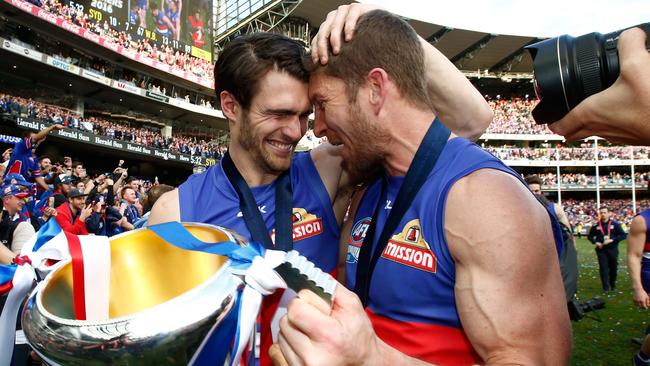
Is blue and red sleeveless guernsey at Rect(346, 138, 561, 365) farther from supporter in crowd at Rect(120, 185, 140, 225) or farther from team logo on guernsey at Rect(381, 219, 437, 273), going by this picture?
supporter in crowd at Rect(120, 185, 140, 225)

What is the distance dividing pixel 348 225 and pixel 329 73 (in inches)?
27.3

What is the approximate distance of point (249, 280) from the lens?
1.05 m

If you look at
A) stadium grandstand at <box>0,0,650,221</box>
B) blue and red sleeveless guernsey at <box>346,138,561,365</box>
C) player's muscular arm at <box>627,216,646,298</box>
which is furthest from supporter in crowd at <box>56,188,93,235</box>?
stadium grandstand at <box>0,0,650,221</box>

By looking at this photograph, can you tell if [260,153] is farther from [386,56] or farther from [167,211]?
[386,56]

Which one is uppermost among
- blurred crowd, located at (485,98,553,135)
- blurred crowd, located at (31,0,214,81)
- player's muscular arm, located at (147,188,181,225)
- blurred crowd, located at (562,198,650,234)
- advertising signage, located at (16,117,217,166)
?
blurred crowd, located at (31,0,214,81)

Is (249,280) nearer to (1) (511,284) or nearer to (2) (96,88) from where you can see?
(1) (511,284)

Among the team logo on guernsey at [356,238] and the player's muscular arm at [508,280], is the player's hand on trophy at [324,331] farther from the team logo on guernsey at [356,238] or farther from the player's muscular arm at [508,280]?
the team logo on guernsey at [356,238]

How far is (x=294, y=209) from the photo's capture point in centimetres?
223

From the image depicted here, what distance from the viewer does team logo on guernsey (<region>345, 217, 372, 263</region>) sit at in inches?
77.4

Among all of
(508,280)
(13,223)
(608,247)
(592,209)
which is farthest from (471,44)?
(508,280)

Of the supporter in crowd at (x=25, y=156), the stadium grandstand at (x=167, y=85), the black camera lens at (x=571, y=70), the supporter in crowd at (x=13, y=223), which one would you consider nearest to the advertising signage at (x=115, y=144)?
the stadium grandstand at (x=167, y=85)

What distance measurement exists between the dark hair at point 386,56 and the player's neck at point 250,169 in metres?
0.68

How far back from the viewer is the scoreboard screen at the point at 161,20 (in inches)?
1172

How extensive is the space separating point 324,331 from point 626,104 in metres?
0.83
